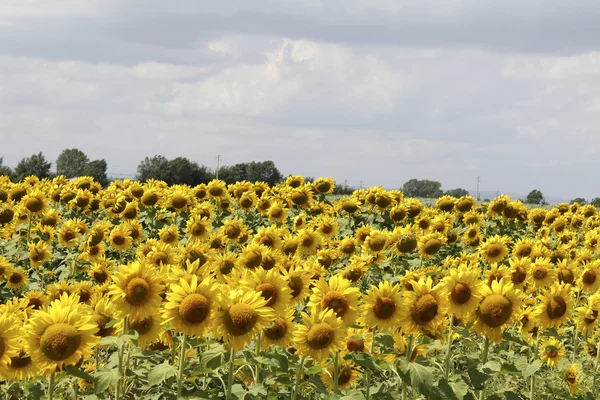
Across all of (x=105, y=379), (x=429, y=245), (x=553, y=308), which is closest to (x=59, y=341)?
(x=105, y=379)

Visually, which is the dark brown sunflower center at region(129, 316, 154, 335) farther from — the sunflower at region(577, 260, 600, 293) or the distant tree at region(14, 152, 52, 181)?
the distant tree at region(14, 152, 52, 181)

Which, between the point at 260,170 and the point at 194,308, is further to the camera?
the point at 260,170

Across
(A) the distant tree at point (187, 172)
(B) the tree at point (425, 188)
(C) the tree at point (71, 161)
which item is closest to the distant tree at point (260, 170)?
(A) the distant tree at point (187, 172)

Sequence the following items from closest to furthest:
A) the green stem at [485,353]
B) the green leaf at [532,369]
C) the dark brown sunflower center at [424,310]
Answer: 1. the dark brown sunflower center at [424,310]
2. the green stem at [485,353]
3. the green leaf at [532,369]

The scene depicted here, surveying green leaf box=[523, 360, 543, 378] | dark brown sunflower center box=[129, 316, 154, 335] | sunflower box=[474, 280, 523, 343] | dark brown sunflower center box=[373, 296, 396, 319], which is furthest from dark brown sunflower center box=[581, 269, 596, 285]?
dark brown sunflower center box=[129, 316, 154, 335]

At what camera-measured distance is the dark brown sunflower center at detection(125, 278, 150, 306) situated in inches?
Result: 174

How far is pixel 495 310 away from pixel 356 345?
1182mm

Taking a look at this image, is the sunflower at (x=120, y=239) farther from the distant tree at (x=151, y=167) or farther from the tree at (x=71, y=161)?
the tree at (x=71, y=161)

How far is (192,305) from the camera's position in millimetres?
4062

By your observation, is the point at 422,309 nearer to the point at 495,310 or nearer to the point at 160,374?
the point at 495,310

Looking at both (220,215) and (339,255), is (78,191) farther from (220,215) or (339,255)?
(339,255)

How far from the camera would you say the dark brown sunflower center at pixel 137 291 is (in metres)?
4.42

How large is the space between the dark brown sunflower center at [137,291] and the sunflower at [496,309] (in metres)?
2.53

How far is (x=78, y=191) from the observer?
13.2 metres
